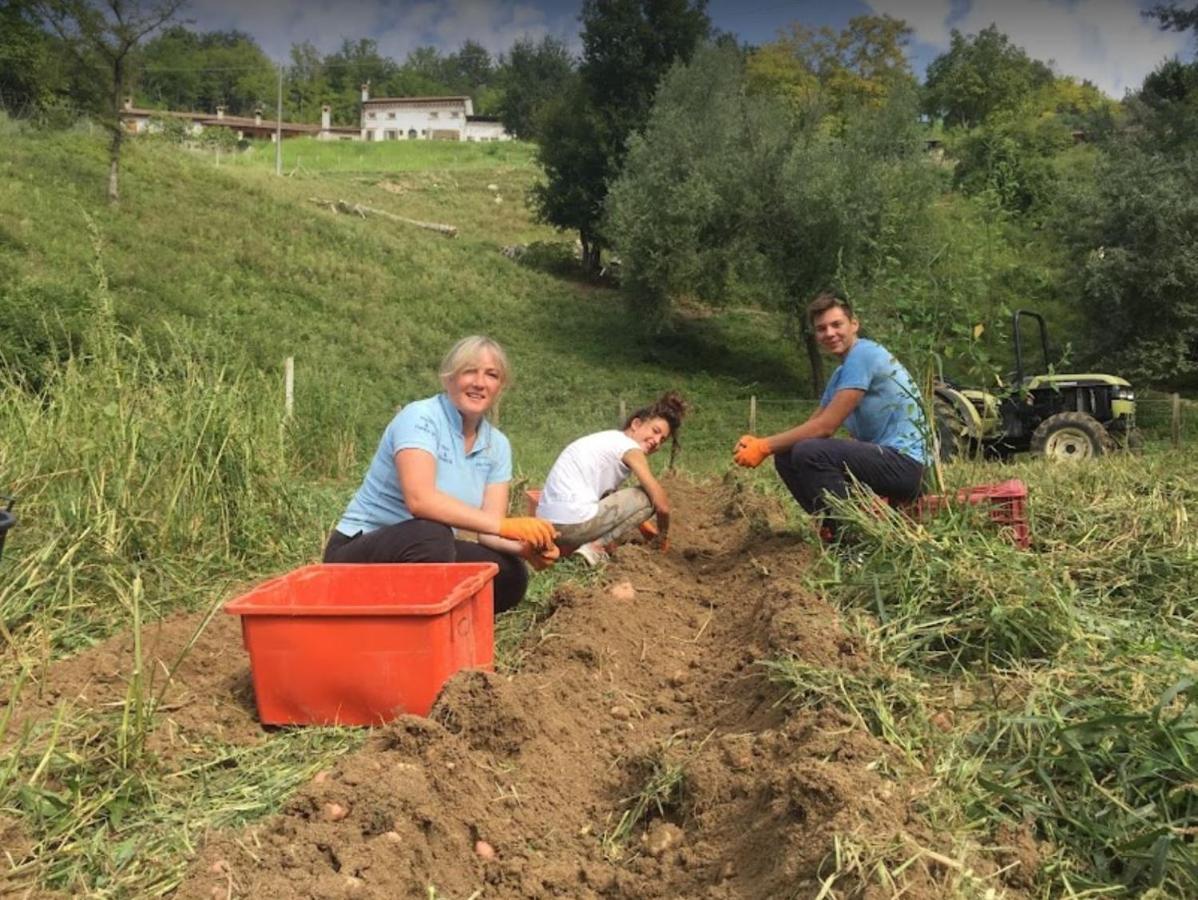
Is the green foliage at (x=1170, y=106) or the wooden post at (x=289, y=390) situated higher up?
the green foliage at (x=1170, y=106)

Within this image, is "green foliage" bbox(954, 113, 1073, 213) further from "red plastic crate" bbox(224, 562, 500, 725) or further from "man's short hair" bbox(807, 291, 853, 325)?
"red plastic crate" bbox(224, 562, 500, 725)

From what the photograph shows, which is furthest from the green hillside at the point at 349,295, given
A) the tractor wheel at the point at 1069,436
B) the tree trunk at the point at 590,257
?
the tractor wheel at the point at 1069,436

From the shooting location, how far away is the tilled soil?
6.67ft

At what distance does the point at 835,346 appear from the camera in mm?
4863

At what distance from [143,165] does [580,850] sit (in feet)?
82.2

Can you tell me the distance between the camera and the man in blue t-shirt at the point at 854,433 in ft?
15.1

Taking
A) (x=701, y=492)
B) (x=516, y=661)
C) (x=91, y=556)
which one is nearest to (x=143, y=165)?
(x=701, y=492)

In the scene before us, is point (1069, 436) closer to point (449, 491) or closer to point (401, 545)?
point (449, 491)

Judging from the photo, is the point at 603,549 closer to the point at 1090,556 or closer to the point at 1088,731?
the point at 1090,556

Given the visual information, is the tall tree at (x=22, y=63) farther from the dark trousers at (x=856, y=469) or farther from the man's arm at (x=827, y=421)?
the dark trousers at (x=856, y=469)

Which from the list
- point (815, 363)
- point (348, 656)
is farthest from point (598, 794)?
point (815, 363)

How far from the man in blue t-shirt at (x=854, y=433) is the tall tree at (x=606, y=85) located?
2065 cm

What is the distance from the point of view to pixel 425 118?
79.0 meters

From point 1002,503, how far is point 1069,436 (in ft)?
23.4
